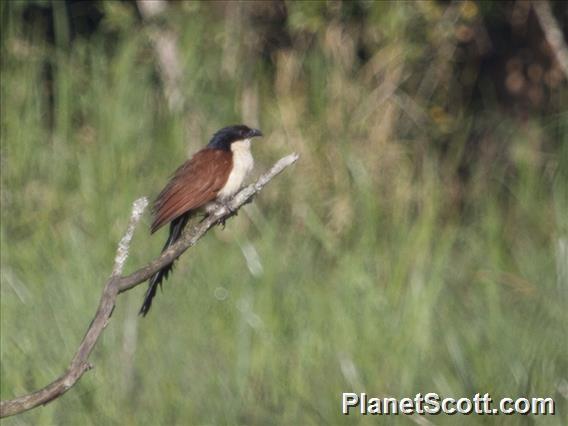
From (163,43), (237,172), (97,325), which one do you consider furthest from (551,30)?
(97,325)

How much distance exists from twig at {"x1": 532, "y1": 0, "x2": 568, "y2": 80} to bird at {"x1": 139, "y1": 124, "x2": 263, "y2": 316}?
3.84 meters

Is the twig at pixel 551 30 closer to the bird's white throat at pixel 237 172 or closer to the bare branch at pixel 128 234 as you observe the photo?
the bird's white throat at pixel 237 172

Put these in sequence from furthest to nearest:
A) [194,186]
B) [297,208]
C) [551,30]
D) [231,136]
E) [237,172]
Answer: [551,30] < [297,208] < [231,136] < [237,172] < [194,186]

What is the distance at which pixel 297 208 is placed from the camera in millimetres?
6707

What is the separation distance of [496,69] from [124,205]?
3.48m

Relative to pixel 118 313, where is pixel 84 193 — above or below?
above

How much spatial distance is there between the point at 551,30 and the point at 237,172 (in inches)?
161

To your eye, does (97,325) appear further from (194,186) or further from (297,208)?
(297,208)

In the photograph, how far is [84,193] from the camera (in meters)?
6.35

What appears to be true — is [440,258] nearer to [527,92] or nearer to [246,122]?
[246,122]

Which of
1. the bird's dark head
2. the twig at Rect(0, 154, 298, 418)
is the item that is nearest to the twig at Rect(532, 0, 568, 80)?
the bird's dark head

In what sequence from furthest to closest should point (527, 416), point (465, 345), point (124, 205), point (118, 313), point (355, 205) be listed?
point (355, 205) → point (124, 205) → point (118, 313) → point (465, 345) → point (527, 416)

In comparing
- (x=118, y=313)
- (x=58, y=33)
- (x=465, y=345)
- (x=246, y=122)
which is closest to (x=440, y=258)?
(x=465, y=345)

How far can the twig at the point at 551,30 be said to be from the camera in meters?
8.19
